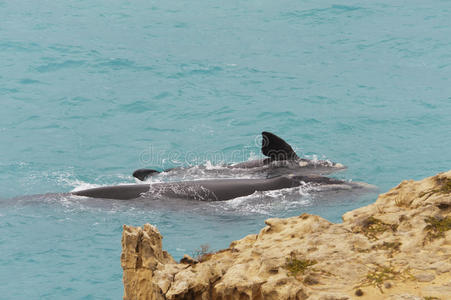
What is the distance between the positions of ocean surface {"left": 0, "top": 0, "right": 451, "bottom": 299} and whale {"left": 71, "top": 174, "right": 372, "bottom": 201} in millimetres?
259

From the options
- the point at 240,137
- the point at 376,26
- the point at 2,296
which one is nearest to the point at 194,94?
the point at 240,137

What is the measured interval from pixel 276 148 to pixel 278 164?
0.42 m

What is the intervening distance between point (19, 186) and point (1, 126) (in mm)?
4357

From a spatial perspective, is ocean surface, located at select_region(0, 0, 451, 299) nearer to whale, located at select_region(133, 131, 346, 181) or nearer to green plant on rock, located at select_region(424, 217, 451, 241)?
whale, located at select_region(133, 131, 346, 181)

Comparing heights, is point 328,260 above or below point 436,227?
below

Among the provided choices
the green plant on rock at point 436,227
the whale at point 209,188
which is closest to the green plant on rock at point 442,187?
the green plant on rock at point 436,227

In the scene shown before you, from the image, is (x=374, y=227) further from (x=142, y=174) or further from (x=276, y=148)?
(x=142, y=174)

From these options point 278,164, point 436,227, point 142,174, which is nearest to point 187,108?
point 142,174

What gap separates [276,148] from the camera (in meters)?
15.3

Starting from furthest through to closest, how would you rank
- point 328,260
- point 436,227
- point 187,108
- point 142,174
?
point 187,108
point 142,174
point 436,227
point 328,260

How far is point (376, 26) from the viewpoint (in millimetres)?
26484

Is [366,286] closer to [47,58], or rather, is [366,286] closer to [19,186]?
[19,186]

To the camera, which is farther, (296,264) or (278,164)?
(278,164)

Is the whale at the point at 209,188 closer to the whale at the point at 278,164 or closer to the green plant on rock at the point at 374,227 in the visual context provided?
the whale at the point at 278,164
